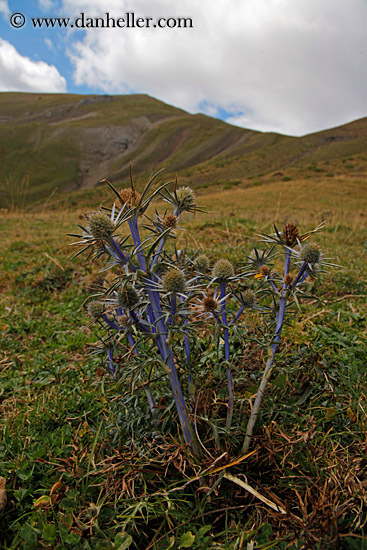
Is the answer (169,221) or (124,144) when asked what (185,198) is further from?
(124,144)

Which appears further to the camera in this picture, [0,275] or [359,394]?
[0,275]

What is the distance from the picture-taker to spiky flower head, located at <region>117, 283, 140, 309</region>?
4.53ft

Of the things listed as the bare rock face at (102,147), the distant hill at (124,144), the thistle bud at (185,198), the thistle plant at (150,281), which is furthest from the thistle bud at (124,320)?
the bare rock face at (102,147)

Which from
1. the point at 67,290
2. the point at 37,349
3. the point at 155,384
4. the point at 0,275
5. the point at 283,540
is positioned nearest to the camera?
the point at 283,540

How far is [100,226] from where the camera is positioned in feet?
3.96

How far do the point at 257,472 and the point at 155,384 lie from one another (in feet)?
2.30

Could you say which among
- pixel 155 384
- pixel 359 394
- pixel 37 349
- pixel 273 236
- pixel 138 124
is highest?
pixel 138 124

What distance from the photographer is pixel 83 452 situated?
184 centimetres

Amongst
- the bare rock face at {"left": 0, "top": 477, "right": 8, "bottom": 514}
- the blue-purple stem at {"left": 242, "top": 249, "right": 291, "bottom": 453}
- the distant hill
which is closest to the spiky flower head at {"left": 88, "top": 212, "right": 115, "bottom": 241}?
the blue-purple stem at {"left": 242, "top": 249, "right": 291, "bottom": 453}

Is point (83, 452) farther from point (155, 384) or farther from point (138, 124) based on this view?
point (138, 124)

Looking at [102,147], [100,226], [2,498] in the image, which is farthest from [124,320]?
[102,147]

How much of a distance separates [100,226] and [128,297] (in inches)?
14.4

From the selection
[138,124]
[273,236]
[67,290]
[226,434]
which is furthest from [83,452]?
[138,124]

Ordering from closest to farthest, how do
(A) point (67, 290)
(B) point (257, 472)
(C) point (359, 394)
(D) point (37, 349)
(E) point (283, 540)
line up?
(E) point (283, 540)
(B) point (257, 472)
(C) point (359, 394)
(D) point (37, 349)
(A) point (67, 290)
